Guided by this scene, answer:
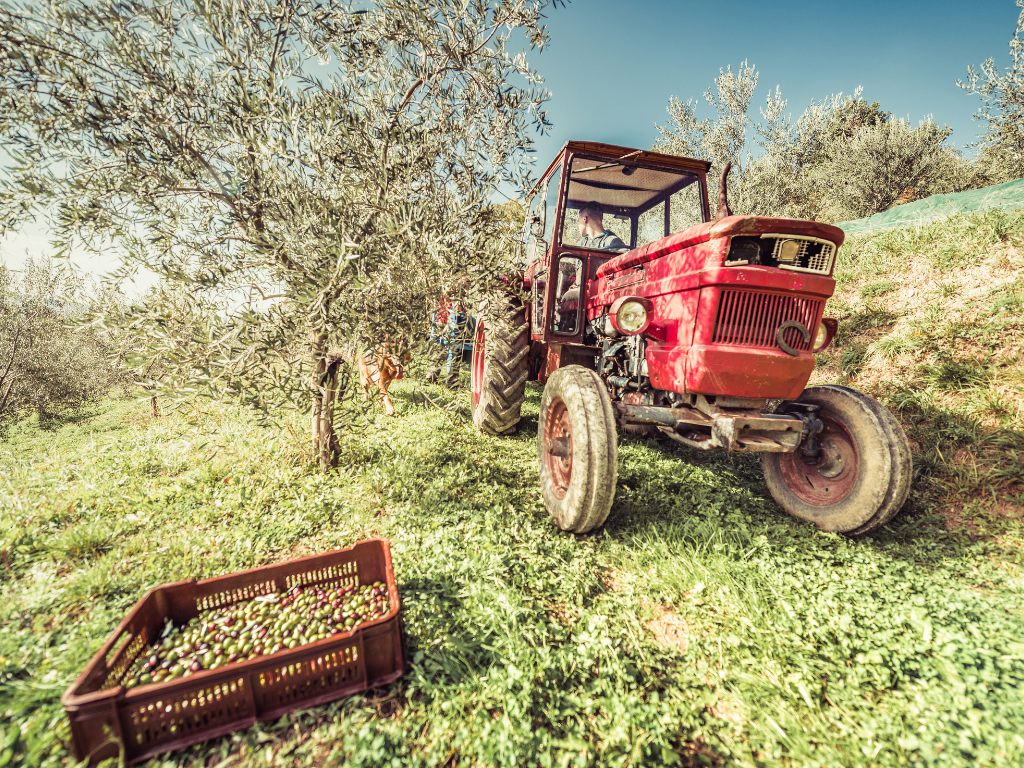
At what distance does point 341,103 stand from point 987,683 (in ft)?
14.5

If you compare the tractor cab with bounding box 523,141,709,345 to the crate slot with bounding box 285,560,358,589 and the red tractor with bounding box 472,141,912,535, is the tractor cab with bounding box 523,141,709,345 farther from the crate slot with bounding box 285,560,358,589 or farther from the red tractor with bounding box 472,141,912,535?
the crate slot with bounding box 285,560,358,589

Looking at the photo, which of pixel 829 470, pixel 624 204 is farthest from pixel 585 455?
pixel 624 204

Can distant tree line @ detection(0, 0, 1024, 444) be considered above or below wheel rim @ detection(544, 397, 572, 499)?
above

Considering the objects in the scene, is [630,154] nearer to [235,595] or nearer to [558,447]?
[558,447]

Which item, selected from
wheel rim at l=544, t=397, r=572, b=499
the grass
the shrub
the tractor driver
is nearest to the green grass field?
the grass

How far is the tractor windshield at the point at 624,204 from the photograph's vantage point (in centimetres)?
402

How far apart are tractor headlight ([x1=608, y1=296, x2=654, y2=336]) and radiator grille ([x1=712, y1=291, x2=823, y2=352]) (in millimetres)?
508

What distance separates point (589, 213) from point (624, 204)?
44 centimetres

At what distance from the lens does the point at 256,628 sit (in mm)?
1814

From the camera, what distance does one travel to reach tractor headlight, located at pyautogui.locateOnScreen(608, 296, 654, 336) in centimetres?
288

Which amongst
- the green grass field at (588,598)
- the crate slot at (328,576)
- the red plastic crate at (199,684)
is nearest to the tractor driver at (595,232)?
the green grass field at (588,598)

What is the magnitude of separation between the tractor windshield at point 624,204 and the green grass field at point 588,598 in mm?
2366

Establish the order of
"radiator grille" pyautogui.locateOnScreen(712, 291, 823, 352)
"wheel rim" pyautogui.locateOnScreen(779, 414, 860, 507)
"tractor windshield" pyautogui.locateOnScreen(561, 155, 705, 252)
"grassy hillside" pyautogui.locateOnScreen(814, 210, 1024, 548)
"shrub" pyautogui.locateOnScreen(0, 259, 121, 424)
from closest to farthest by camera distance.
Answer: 1. "radiator grille" pyautogui.locateOnScreen(712, 291, 823, 352)
2. "wheel rim" pyautogui.locateOnScreen(779, 414, 860, 507)
3. "grassy hillside" pyautogui.locateOnScreen(814, 210, 1024, 548)
4. "tractor windshield" pyautogui.locateOnScreen(561, 155, 705, 252)
5. "shrub" pyautogui.locateOnScreen(0, 259, 121, 424)

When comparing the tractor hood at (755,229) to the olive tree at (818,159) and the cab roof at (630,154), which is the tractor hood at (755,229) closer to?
the cab roof at (630,154)
